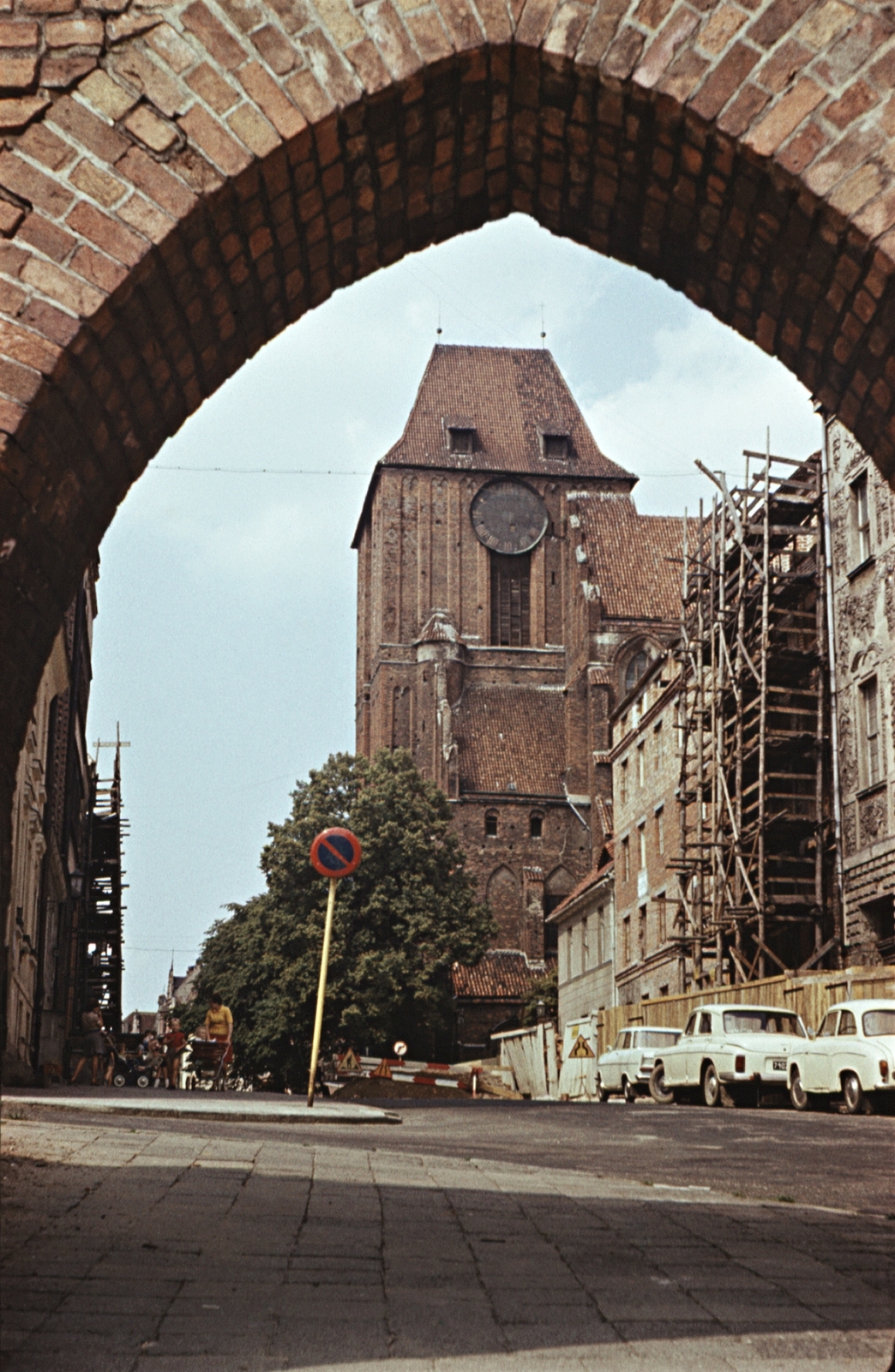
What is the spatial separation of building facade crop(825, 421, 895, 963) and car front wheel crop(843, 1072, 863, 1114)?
7.61 metres

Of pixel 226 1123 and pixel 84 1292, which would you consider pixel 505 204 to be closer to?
pixel 84 1292

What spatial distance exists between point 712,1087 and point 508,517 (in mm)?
58437

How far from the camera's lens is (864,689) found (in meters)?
31.3

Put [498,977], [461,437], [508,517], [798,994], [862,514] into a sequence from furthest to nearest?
[461,437] → [508,517] → [498,977] → [862,514] → [798,994]

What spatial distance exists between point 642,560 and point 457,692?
10861mm

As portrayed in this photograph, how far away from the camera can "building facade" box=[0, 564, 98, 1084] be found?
24.0 m

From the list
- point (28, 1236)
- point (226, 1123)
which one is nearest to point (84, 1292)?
point (28, 1236)

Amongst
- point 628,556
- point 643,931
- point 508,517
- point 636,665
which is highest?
point 508,517

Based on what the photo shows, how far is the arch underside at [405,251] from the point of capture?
206 inches

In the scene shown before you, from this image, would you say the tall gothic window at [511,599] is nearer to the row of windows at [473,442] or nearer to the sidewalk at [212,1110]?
the row of windows at [473,442]

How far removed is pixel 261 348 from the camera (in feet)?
20.0

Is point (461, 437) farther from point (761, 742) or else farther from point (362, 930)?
point (761, 742)

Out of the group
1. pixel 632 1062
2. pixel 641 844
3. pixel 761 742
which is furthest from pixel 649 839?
pixel 632 1062

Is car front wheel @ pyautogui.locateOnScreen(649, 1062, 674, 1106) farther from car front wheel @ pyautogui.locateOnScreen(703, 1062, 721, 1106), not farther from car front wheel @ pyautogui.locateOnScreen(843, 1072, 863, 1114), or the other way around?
car front wheel @ pyautogui.locateOnScreen(843, 1072, 863, 1114)
